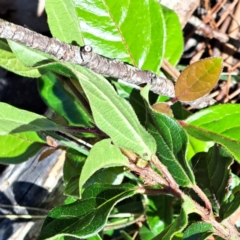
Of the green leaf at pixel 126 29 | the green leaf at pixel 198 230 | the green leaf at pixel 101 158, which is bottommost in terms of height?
the green leaf at pixel 198 230

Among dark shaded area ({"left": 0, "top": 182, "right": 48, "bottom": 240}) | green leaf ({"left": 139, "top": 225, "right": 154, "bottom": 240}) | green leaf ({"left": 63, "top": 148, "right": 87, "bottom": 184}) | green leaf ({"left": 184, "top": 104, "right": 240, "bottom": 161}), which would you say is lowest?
dark shaded area ({"left": 0, "top": 182, "right": 48, "bottom": 240})

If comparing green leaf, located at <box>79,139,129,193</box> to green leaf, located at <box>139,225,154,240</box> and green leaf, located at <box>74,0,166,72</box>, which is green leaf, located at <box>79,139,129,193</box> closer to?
green leaf, located at <box>74,0,166,72</box>

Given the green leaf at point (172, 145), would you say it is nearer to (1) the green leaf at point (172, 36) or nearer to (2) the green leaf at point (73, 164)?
(2) the green leaf at point (73, 164)

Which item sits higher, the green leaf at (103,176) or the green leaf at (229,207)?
the green leaf at (229,207)

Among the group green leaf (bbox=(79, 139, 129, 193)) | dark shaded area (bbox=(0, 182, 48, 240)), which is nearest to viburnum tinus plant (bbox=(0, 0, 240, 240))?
green leaf (bbox=(79, 139, 129, 193))

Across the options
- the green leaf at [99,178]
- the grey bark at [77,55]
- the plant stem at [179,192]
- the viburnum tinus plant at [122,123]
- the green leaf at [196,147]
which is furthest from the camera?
the green leaf at [196,147]

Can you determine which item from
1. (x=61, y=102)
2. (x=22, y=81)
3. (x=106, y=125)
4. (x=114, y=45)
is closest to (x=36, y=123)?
(x=106, y=125)

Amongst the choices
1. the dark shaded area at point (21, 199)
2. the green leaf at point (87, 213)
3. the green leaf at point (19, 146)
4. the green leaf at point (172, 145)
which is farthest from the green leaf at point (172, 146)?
the dark shaded area at point (21, 199)
